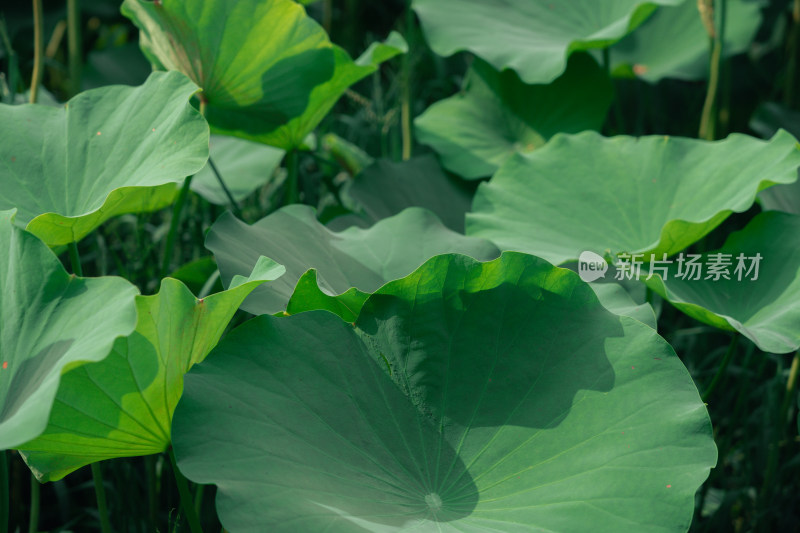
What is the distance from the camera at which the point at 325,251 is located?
1.35 m

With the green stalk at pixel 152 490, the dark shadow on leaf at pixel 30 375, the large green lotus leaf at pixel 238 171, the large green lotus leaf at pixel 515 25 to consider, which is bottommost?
the green stalk at pixel 152 490

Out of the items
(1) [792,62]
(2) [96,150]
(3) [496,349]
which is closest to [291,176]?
(2) [96,150]

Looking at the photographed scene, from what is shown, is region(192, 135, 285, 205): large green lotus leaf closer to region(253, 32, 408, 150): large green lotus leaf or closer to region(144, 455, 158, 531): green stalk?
region(253, 32, 408, 150): large green lotus leaf

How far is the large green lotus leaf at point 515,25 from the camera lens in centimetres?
183

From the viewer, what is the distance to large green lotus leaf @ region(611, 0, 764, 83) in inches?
85.1

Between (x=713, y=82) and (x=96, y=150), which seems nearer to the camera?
(x=96, y=150)

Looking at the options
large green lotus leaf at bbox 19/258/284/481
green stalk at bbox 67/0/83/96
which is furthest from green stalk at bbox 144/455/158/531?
green stalk at bbox 67/0/83/96

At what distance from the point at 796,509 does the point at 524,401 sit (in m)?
1.05

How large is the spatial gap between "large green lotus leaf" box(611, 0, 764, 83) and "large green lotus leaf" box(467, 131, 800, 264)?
65 centimetres

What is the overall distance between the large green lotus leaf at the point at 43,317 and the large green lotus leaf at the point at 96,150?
0.14m

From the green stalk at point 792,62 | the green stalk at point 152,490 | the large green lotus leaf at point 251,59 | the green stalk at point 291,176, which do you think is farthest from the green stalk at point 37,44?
the green stalk at point 792,62

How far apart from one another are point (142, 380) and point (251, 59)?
0.73 m

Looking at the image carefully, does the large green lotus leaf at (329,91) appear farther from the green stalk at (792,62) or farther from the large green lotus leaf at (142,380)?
the green stalk at (792,62)

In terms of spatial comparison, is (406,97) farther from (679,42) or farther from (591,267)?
(679,42)
